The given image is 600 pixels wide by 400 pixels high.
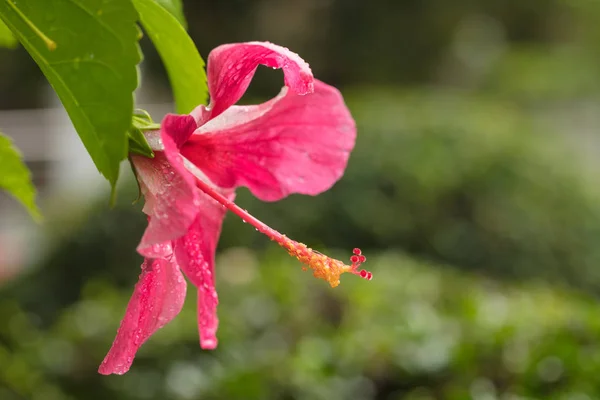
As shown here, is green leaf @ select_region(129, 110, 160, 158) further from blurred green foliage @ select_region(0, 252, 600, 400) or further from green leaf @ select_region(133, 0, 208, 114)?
blurred green foliage @ select_region(0, 252, 600, 400)

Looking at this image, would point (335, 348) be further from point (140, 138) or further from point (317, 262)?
point (140, 138)

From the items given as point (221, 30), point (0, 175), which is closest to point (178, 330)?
point (0, 175)

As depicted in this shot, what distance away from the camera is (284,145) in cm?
75

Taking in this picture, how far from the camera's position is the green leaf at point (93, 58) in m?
0.50

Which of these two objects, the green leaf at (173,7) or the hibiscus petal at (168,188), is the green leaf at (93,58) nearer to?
the hibiscus petal at (168,188)

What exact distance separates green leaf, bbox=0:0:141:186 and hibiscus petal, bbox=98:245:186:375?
0.18 metres

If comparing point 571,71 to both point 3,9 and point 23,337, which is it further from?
point 3,9

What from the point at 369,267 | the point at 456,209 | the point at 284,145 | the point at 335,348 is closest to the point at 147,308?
the point at 284,145

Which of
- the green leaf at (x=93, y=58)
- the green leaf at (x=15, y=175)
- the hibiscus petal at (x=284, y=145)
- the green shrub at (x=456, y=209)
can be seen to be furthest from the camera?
the green shrub at (x=456, y=209)

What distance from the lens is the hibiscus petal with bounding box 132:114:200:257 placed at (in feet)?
1.96

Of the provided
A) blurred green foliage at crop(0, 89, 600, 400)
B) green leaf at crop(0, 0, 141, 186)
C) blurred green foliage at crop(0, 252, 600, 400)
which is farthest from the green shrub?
green leaf at crop(0, 0, 141, 186)

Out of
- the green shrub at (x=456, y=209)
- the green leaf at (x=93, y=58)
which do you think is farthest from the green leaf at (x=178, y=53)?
the green shrub at (x=456, y=209)

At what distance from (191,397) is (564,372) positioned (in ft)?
2.60

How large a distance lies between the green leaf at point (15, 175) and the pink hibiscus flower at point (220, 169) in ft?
0.91
